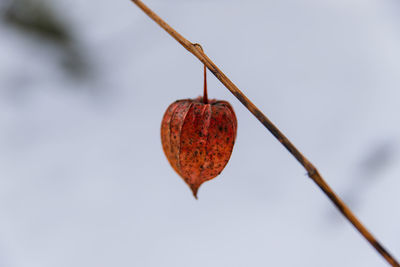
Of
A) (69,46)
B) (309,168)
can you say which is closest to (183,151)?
(309,168)

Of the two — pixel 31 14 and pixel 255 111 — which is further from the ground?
pixel 31 14

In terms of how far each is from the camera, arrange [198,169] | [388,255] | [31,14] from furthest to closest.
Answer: [31,14]
[198,169]
[388,255]

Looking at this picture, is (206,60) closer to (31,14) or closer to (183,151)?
(183,151)

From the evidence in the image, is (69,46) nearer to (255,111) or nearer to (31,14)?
(31,14)

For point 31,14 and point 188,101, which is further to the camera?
point 31,14

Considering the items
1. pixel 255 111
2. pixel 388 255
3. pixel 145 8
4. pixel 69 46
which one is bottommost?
pixel 388 255

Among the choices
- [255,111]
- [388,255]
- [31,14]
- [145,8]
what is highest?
[31,14]

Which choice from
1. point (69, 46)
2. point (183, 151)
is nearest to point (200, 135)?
point (183, 151)

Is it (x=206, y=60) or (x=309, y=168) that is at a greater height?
(x=206, y=60)

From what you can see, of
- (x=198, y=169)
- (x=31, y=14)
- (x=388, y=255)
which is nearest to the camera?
(x=388, y=255)
